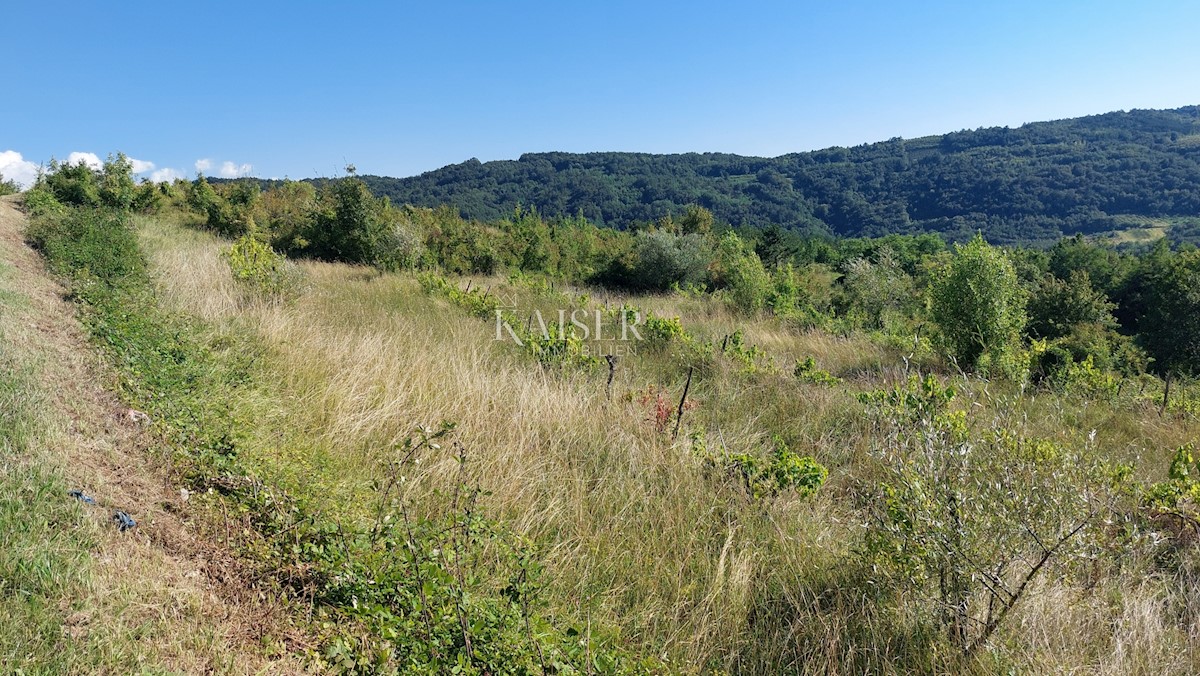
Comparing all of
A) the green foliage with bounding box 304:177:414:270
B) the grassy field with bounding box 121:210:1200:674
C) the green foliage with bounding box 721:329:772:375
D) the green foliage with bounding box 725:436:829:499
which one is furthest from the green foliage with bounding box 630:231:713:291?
the green foliage with bounding box 725:436:829:499

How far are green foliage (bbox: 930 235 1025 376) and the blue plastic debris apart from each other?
9746 mm

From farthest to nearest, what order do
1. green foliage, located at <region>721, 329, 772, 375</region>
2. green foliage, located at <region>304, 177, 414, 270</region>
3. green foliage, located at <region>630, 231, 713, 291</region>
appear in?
1. green foliage, located at <region>630, 231, 713, 291</region>
2. green foliage, located at <region>304, 177, 414, 270</region>
3. green foliage, located at <region>721, 329, 772, 375</region>

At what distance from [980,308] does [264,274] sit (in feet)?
34.8

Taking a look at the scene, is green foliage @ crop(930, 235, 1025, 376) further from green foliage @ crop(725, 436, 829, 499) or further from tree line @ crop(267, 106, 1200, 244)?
tree line @ crop(267, 106, 1200, 244)

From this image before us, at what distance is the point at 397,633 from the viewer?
6.78ft

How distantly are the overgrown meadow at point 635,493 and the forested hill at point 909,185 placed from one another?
2446 inches

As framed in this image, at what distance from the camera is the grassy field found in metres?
2.53

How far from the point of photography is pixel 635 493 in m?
3.66

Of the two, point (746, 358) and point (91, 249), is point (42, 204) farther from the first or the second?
point (746, 358)

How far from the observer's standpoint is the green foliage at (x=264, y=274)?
7949 millimetres

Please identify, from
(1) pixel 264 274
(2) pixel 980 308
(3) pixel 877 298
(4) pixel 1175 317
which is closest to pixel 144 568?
(1) pixel 264 274

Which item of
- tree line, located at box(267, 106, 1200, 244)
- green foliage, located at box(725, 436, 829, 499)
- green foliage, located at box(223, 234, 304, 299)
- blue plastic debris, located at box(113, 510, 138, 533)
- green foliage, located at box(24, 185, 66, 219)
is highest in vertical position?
tree line, located at box(267, 106, 1200, 244)

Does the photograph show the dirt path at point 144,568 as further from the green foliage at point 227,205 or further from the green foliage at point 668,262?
the green foliage at point 668,262

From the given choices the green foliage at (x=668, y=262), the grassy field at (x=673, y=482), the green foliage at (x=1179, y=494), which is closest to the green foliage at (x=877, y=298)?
the green foliage at (x=668, y=262)
